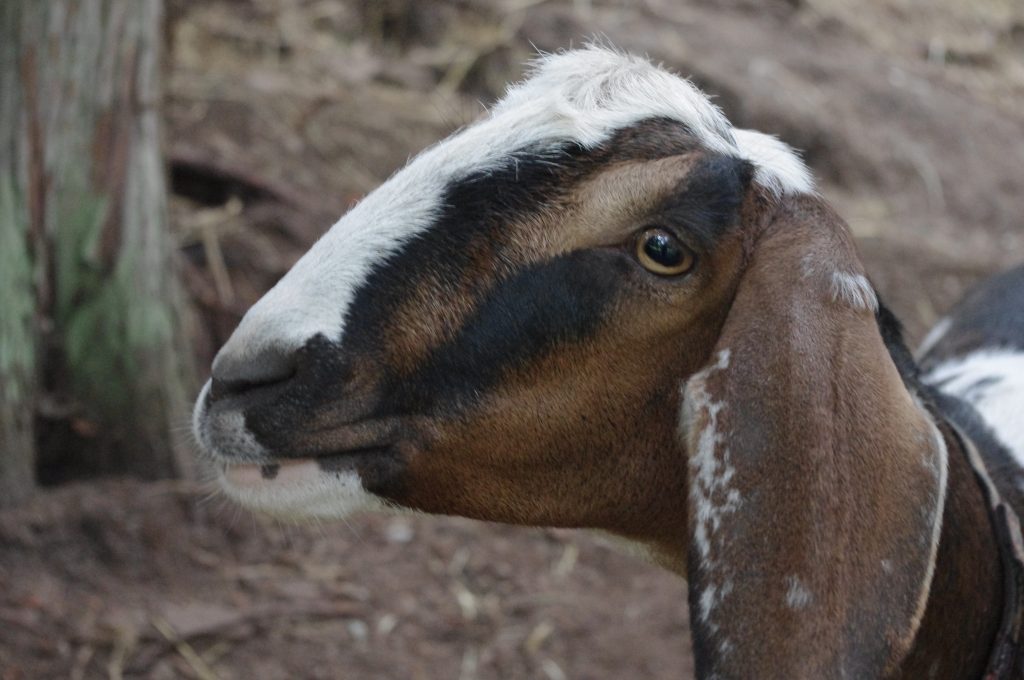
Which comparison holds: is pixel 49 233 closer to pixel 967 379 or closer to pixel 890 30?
pixel 967 379

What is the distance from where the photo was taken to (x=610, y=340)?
2447 mm

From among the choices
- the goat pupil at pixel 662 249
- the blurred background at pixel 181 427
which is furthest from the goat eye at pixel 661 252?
the blurred background at pixel 181 427

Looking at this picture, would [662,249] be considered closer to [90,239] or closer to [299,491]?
[299,491]

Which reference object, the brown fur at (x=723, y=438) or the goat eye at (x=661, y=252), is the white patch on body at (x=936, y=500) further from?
the goat eye at (x=661, y=252)

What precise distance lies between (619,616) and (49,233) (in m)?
2.37

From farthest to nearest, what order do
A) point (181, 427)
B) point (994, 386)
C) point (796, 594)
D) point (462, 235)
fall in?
point (181, 427) → point (994, 386) → point (462, 235) → point (796, 594)

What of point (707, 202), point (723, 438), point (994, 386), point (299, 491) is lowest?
point (299, 491)

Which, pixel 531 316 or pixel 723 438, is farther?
pixel 531 316

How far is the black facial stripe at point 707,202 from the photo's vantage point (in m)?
2.40

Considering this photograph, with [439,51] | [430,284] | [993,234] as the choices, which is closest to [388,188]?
[430,284]

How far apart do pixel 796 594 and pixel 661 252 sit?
0.66m

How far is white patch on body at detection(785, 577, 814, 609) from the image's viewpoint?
2.22m

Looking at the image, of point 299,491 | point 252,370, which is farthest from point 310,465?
point 252,370

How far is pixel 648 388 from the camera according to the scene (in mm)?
2496
